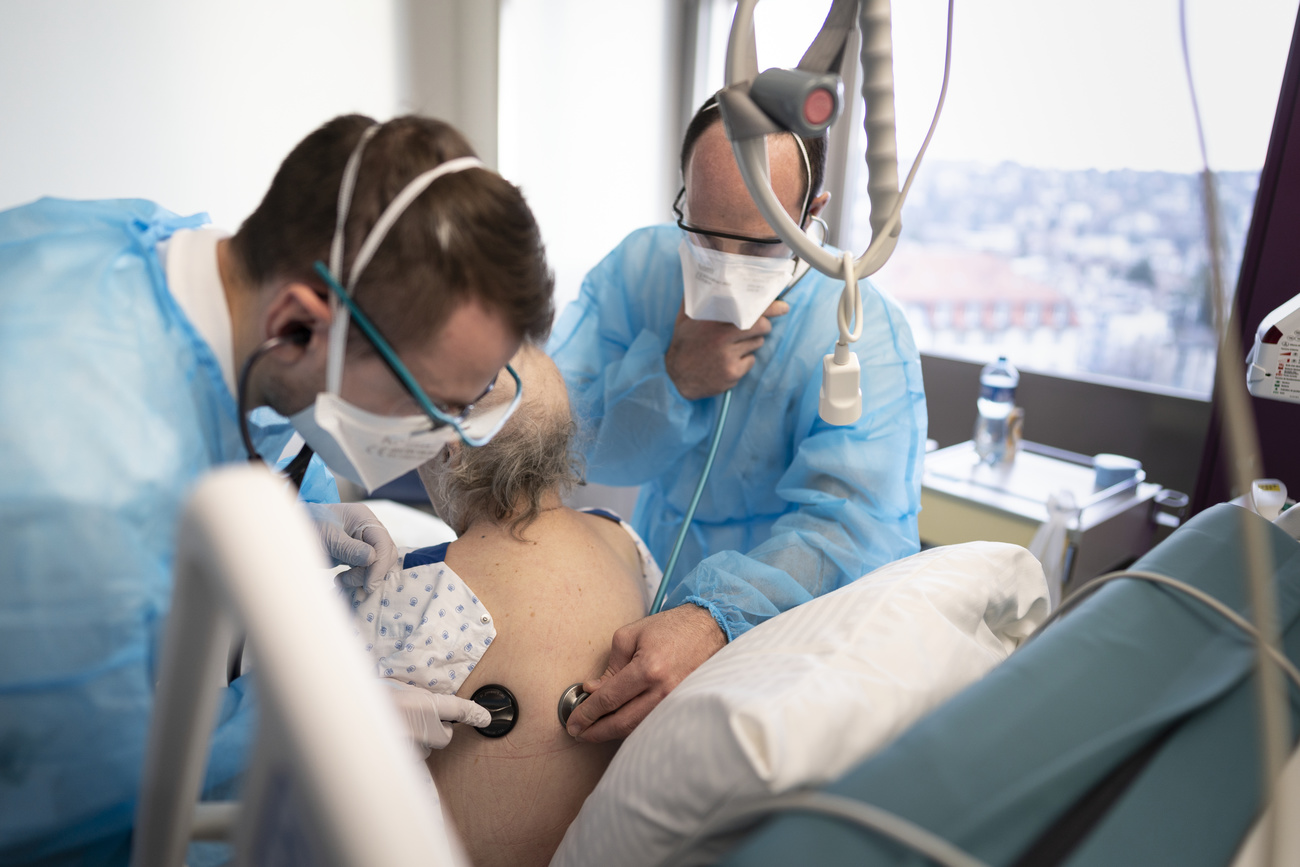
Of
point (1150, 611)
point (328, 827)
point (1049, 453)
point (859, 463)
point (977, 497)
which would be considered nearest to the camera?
point (328, 827)

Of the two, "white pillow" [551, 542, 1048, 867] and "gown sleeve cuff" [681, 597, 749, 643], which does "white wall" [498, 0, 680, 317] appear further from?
"white pillow" [551, 542, 1048, 867]

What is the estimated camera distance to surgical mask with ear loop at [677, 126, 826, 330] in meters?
1.22

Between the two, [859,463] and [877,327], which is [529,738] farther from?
[877,327]

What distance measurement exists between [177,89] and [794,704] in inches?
98.0

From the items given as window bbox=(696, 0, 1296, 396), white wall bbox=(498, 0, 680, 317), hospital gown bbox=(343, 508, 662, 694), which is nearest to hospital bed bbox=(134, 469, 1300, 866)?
hospital gown bbox=(343, 508, 662, 694)

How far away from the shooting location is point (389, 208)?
71 centimetres

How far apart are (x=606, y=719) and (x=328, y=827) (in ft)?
2.41

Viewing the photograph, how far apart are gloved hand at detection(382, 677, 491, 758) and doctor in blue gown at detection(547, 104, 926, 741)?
14 centimetres

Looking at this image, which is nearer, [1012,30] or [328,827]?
[328,827]

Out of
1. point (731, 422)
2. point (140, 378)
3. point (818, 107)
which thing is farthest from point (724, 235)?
point (140, 378)

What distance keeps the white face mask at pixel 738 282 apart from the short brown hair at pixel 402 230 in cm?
50

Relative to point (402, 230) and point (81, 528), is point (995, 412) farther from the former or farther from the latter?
point (81, 528)

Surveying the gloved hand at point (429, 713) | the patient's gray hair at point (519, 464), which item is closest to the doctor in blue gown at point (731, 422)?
the gloved hand at point (429, 713)

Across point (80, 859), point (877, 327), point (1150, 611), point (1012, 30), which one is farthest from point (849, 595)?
point (1012, 30)
